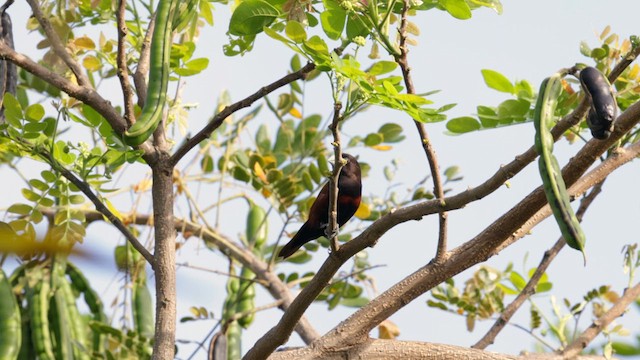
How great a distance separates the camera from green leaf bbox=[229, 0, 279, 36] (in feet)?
7.69

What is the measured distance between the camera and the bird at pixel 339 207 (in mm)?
4000

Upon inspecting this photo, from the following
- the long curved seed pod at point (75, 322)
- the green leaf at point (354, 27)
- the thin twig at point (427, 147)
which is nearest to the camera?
the thin twig at point (427, 147)

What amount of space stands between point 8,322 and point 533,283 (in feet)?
5.79

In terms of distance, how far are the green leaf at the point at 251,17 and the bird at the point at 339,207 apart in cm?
160

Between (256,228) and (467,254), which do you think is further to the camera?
(256,228)

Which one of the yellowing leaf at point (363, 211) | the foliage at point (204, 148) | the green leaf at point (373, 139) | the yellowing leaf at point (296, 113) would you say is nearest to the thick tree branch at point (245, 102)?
the foliage at point (204, 148)

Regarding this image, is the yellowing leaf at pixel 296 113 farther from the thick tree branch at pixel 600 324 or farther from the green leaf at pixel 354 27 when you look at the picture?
the green leaf at pixel 354 27

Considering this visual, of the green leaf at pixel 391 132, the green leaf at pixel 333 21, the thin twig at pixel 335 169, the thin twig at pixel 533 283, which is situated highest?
the green leaf at pixel 391 132

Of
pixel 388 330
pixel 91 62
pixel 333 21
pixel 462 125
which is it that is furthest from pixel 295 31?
pixel 388 330

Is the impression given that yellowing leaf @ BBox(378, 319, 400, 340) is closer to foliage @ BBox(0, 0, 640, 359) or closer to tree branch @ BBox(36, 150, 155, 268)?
foliage @ BBox(0, 0, 640, 359)

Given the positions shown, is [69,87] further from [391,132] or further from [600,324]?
[391,132]

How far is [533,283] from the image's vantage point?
325cm

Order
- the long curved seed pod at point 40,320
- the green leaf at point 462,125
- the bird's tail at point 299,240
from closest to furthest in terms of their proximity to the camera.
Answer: the green leaf at point 462,125
the long curved seed pod at point 40,320
the bird's tail at point 299,240

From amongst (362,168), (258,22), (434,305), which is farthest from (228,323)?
(258,22)
